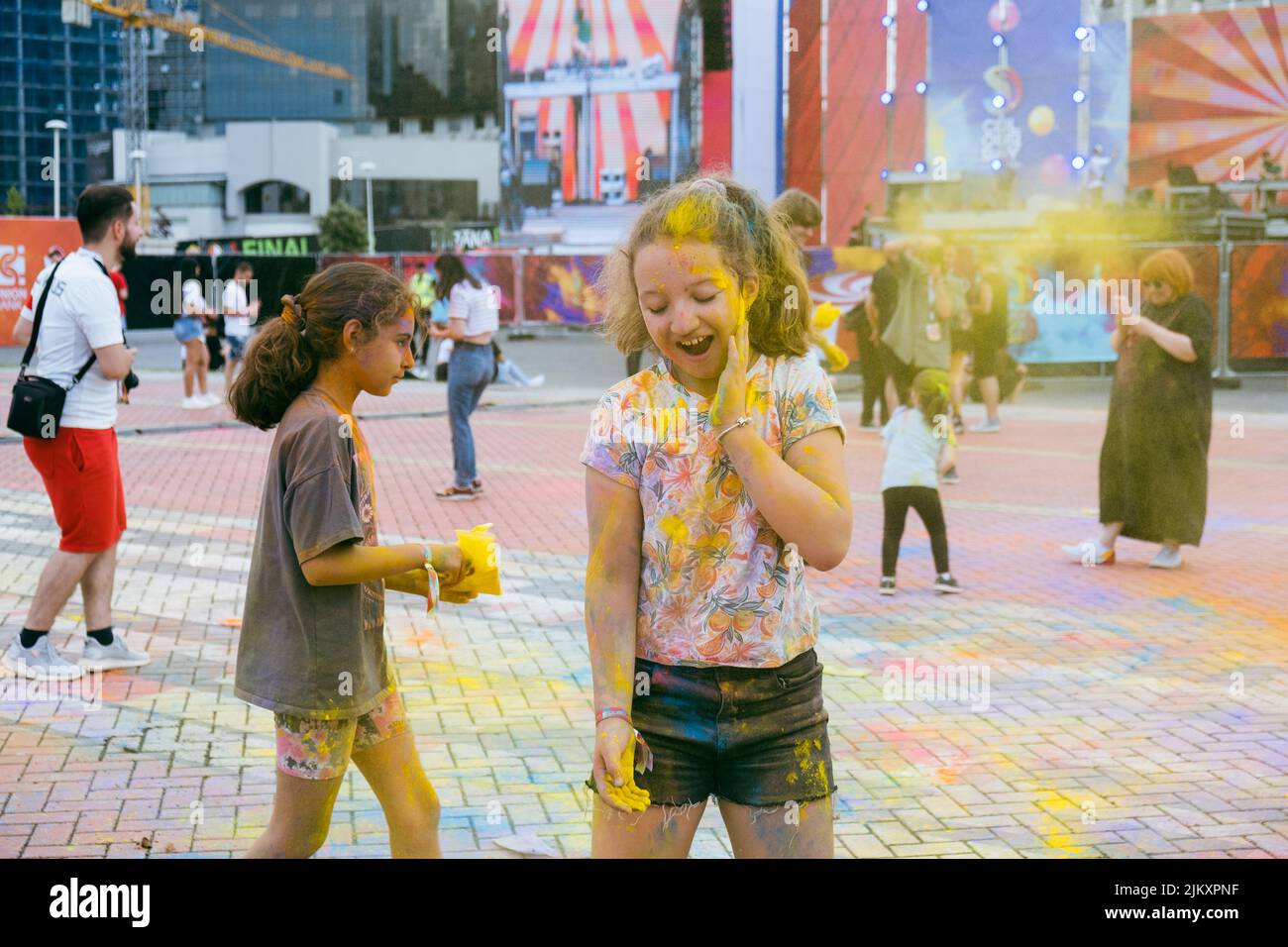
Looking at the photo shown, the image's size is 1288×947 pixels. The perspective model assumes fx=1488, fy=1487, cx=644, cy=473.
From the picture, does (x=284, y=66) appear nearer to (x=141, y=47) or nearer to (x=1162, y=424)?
(x=141, y=47)

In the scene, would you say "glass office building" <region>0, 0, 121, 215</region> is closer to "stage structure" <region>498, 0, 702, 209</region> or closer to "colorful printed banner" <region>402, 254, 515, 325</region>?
"stage structure" <region>498, 0, 702, 209</region>

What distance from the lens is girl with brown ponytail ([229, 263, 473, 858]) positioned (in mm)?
3008

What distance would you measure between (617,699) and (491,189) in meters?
98.3

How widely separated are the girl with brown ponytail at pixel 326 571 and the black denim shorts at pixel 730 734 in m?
0.77

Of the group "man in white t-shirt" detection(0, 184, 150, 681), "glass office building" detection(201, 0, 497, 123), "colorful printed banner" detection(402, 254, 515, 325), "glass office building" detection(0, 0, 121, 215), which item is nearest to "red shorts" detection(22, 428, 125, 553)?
"man in white t-shirt" detection(0, 184, 150, 681)

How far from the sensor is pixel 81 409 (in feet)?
19.0

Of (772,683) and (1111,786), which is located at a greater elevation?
(772,683)

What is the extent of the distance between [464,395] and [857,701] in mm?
5789

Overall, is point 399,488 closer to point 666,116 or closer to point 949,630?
point 949,630

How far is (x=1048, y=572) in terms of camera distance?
330 inches

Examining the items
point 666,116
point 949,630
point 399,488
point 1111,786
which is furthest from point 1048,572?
point 666,116

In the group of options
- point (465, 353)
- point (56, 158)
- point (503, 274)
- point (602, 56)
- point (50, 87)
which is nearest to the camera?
point (465, 353)

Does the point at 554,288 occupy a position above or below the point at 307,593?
above

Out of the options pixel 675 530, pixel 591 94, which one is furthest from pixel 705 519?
pixel 591 94
